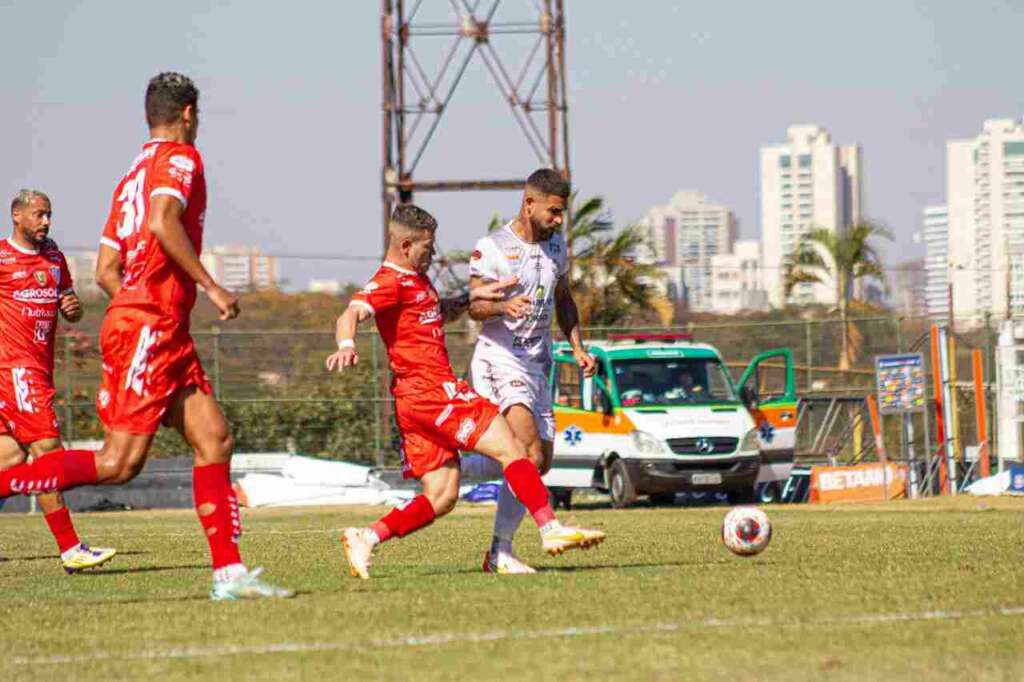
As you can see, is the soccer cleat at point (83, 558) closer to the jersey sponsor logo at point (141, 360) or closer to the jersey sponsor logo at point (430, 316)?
the jersey sponsor logo at point (430, 316)

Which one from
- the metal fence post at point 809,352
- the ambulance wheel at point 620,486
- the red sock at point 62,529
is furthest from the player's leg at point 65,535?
the metal fence post at point 809,352

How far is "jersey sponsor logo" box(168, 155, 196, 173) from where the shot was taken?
7805 millimetres

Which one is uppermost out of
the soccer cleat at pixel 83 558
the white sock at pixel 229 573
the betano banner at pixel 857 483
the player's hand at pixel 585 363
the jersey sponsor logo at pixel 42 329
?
the jersey sponsor logo at pixel 42 329

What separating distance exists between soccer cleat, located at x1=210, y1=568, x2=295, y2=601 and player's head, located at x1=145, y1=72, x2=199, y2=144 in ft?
6.25

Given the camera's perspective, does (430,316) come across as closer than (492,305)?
Yes

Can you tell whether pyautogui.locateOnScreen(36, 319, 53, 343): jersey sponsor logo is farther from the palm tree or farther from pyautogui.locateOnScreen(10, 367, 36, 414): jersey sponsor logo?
the palm tree

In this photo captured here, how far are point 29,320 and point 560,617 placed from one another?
18.2 ft

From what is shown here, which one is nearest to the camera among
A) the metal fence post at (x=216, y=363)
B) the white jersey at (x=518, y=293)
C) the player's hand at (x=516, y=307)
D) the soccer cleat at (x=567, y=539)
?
the soccer cleat at (x=567, y=539)

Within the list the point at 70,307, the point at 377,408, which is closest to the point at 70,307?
the point at 70,307

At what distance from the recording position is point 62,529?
10.8 m

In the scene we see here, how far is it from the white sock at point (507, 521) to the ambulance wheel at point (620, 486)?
1297cm

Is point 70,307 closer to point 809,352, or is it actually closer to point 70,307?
point 70,307

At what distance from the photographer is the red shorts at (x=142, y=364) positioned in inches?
302

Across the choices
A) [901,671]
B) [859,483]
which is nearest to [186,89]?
[901,671]
